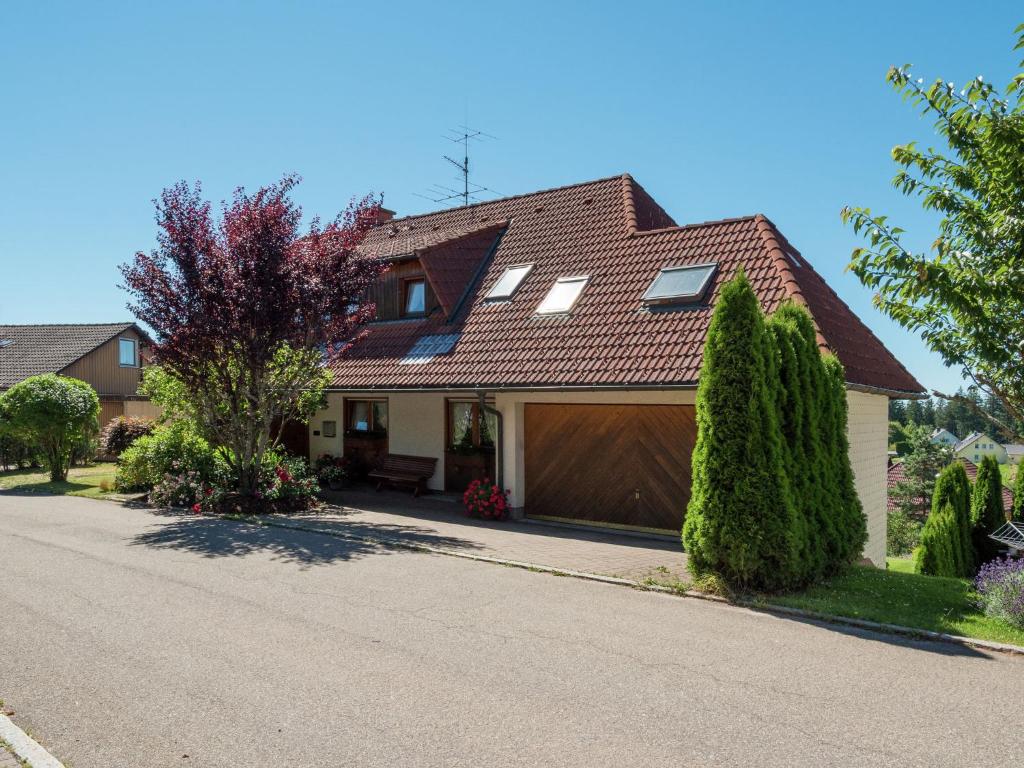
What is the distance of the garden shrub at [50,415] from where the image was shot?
20359 millimetres

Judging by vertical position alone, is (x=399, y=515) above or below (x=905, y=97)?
below

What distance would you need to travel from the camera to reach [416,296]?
1792 cm

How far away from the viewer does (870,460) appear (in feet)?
46.7

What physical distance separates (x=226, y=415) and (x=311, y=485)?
2.26 m

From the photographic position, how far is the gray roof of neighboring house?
1321 inches

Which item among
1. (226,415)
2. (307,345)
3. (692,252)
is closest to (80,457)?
(226,415)

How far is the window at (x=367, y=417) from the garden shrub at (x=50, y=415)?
819 centimetres

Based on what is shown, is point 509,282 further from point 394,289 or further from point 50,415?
point 50,415

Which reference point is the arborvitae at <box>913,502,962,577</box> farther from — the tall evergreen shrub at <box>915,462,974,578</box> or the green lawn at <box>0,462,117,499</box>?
the green lawn at <box>0,462,117,499</box>

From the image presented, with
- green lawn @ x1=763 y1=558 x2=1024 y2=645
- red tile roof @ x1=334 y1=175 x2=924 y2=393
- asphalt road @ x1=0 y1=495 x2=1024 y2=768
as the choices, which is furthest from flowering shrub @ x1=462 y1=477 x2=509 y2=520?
green lawn @ x1=763 y1=558 x2=1024 y2=645

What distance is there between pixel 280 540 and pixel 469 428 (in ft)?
19.1

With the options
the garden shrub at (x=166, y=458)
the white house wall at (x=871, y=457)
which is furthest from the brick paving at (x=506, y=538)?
the white house wall at (x=871, y=457)

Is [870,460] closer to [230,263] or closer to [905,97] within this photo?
[905,97]

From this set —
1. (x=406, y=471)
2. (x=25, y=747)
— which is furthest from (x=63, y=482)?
(x=25, y=747)
